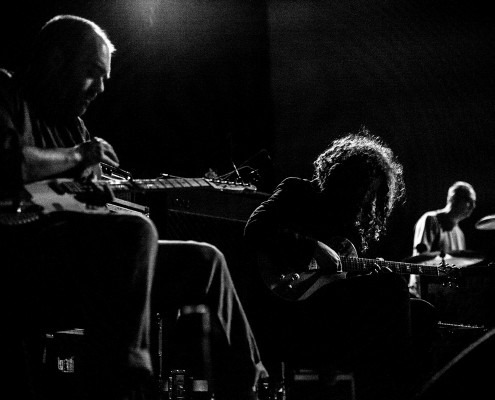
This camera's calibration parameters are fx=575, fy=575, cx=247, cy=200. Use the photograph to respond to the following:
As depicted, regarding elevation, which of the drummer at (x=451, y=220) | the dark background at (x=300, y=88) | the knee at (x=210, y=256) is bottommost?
the knee at (x=210, y=256)

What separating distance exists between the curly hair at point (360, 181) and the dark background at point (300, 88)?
5.35 feet

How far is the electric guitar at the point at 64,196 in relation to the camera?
184cm

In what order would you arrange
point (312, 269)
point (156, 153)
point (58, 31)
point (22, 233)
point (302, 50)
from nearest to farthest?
1. point (22, 233)
2. point (58, 31)
3. point (312, 269)
4. point (156, 153)
5. point (302, 50)

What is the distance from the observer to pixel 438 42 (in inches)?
277

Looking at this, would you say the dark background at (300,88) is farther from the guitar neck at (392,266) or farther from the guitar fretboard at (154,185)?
the guitar fretboard at (154,185)

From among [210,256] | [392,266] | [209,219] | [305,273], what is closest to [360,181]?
→ [305,273]

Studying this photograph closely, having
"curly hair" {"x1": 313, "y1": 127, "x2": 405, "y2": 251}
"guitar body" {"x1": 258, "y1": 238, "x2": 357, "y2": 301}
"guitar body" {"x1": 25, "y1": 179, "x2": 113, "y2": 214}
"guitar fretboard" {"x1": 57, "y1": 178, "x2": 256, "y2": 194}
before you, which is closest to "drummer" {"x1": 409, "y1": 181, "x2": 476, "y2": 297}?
"curly hair" {"x1": 313, "y1": 127, "x2": 405, "y2": 251}

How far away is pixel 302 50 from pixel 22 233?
5640 millimetres

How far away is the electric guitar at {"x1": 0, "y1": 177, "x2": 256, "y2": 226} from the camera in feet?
6.03

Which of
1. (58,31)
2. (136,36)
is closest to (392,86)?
(136,36)

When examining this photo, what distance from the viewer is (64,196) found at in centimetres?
200

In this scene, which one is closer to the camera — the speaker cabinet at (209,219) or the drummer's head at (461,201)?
the speaker cabinet at (209,219)

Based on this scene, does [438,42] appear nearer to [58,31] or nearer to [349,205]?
[349,205]

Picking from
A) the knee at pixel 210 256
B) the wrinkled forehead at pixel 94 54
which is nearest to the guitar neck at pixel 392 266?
the knee at pixel 210 256
